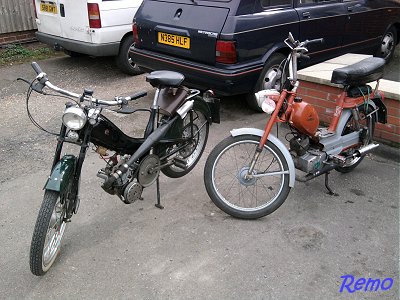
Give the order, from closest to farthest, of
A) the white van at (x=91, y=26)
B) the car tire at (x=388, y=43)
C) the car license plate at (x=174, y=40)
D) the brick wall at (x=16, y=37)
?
the car license plate at (x=174, y=40) → the white van at (x=91, y=26) → the car tire at (x=388, y=43) → the brick wall at (x=16, y=37)

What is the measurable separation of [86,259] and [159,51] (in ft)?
10.2

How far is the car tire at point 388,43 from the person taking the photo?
6.99 meters

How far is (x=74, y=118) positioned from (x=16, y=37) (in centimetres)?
669

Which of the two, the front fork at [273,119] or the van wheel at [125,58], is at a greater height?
the front fork at [273,119]

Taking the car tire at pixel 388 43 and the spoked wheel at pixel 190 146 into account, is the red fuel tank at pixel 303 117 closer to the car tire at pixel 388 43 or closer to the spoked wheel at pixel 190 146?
the spoked wheel at pixel 190 146

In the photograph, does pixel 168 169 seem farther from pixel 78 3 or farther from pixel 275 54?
pixel 78 3

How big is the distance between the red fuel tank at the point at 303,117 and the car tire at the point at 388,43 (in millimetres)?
4288

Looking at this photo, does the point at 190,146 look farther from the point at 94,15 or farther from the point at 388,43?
the point at 388,43

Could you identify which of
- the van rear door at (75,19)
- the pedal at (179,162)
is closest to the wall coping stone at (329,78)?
the pedal at (179,162)

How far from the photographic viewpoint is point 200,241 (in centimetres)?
313

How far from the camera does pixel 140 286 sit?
270 cm

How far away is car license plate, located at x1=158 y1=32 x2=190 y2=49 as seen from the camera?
4918 mm

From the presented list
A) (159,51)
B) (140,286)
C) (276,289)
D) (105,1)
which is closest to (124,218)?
(140,286)

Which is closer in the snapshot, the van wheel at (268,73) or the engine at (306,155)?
the engine at (306,155)
